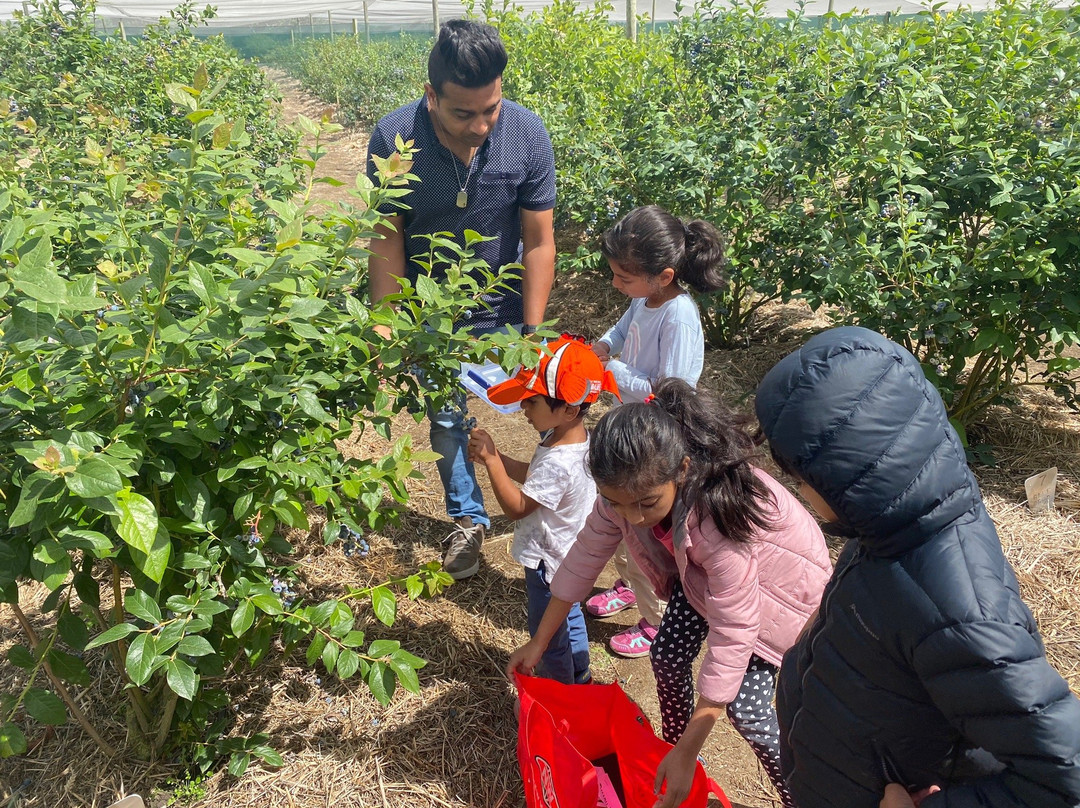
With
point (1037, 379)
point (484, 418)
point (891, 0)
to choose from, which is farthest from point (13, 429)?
point (891, 0)

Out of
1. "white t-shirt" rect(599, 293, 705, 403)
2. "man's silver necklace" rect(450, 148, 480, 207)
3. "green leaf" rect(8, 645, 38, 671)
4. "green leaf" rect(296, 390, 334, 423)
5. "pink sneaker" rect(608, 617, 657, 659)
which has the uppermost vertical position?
"man's silver necklace" rect(450, 148, 480, 207)

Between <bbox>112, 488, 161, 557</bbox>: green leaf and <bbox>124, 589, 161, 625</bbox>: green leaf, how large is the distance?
0.81 ft

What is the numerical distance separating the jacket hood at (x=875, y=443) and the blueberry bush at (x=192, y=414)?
0.58 meters

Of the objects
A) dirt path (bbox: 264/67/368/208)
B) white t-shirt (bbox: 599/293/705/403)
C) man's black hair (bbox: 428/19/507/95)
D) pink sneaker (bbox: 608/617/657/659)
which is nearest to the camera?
man's black hair (bbox: 428/19/507/95)

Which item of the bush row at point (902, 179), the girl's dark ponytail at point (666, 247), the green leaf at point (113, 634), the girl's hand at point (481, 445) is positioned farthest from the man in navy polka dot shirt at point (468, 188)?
the bush row at point (902, 179)

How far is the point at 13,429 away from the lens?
1276 mm

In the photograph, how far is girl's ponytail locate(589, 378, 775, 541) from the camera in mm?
1477

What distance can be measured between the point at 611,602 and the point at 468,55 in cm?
171

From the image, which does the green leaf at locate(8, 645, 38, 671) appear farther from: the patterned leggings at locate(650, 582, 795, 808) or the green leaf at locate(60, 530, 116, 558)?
the patterned leggings at locate(650, 582, 795, 808)

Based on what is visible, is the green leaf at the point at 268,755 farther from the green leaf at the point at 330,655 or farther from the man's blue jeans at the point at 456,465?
the man's blue jeans at the point at 456,465

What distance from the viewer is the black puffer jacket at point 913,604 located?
96cm

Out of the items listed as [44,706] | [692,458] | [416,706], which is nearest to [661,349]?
[692,458]

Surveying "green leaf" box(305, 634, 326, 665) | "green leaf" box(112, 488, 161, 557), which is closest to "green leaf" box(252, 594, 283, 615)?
"green leaf" box(305, 634, 326, 665)

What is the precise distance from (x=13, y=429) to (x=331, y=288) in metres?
0.58
